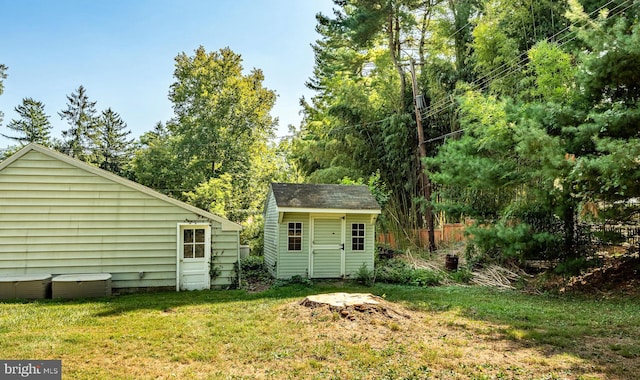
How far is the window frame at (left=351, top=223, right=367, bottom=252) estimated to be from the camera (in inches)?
414

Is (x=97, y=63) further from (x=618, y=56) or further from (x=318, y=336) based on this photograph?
(x=618, y=56)

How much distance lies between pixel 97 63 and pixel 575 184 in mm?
15064

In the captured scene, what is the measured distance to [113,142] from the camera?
4178 cm

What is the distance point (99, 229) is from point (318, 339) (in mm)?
5642

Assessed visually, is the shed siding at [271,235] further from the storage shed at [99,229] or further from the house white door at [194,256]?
the house white door at [194,256]

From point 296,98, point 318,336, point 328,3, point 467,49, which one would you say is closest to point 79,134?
point 296,98

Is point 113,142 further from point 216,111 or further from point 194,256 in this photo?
point 194,256

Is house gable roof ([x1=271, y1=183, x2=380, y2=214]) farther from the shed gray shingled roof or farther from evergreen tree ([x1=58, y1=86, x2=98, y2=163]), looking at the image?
evergreen tree ([x1=58, y1=86, x2=98, y2=163])

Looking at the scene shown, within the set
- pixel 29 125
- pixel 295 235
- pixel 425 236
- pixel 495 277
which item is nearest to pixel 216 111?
pixel 425 236

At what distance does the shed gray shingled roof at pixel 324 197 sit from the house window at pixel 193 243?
205 centimetres

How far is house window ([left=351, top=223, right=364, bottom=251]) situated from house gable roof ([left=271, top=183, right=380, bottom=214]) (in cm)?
56

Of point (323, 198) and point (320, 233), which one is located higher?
point (323, 198)

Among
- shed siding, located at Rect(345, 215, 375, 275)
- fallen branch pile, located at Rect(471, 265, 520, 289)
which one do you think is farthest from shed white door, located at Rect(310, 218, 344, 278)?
fallen branch pile, located at Rect(471, 265, 520, 289)

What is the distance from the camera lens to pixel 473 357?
4273 mm
